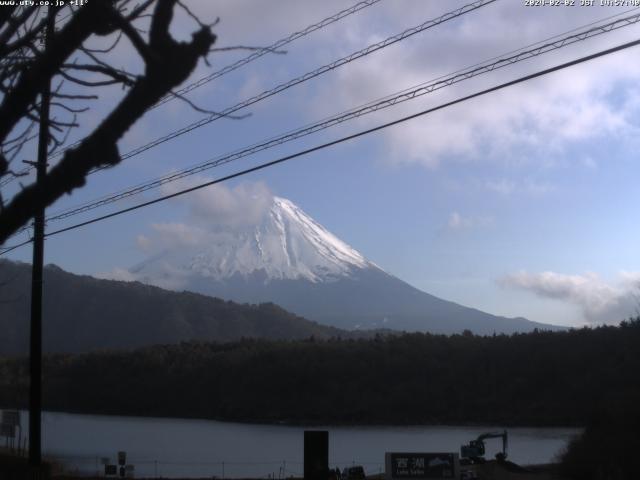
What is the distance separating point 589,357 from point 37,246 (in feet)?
211

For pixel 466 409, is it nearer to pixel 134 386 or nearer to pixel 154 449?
pixel 154 449

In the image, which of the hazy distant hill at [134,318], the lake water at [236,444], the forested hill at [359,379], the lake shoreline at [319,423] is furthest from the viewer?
the hazy distant hill at [134,318]

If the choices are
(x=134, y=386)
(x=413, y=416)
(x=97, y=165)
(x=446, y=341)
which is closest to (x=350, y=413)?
(x=413, y=416)

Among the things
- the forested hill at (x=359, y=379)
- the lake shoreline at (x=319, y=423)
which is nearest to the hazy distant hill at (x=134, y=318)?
the forested hill at (x=359, y=379)

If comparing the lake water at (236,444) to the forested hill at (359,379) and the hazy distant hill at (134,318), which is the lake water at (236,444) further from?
the hazy distant hill at (134,318)

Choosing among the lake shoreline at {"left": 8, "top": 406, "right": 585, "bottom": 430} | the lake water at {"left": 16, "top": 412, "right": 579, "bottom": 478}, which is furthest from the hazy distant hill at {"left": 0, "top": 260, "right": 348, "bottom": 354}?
the lake water at {"left": 16, "top": 412, "right": 579, "bottom": 478}

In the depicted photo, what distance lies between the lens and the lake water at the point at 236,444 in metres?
46.4

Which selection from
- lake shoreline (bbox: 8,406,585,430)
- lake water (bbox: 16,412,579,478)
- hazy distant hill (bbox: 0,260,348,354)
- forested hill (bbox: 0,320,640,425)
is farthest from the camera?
hazy distant hill (bbox: 0,260,348,354)

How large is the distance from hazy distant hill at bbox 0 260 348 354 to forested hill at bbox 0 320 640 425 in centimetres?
4947

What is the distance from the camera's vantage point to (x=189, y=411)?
92.8 metres

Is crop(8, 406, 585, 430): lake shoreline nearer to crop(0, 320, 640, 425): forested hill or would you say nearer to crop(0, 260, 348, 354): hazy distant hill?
crop(0, 320, 640, 425): forested hill

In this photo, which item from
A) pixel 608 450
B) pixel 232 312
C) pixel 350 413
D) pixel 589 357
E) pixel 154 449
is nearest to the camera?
pixel 608 450

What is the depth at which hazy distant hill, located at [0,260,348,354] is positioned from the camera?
510 feet

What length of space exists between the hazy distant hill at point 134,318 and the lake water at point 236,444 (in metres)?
73.8
